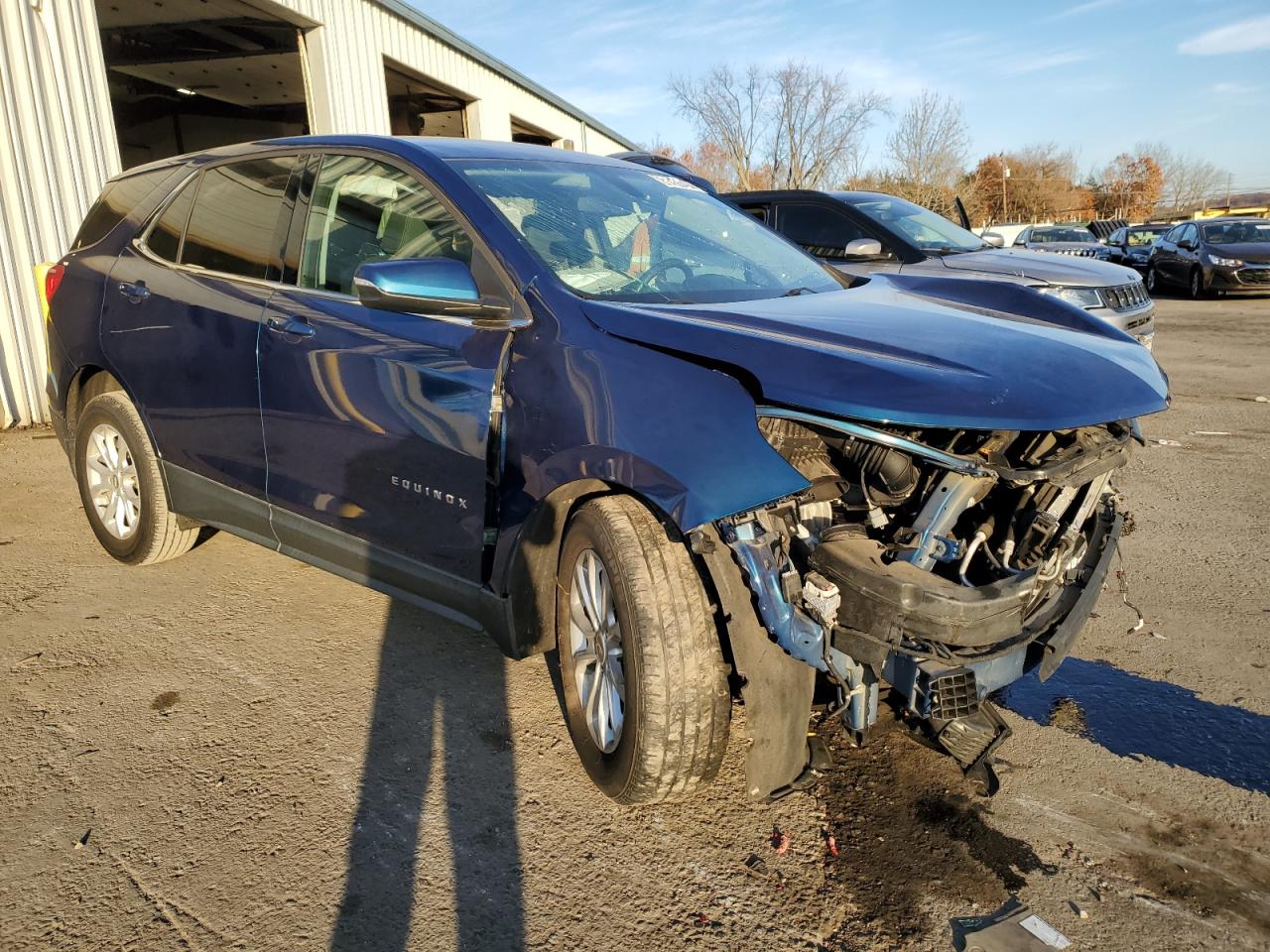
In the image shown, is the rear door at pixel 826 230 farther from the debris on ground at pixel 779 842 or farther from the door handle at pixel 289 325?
the debris on ground at pixel 779 842

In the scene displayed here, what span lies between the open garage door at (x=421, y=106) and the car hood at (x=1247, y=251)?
1468 cm

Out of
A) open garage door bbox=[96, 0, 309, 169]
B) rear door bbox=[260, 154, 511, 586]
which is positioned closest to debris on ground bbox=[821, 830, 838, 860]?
rear door bbox=[260, 154, 511, 586]

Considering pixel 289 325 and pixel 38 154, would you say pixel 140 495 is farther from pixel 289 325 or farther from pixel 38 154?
pixel 38 154

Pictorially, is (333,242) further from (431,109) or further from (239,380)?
(431,109)

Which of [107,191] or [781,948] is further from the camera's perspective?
[107,191]

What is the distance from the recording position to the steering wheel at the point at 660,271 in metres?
2.84

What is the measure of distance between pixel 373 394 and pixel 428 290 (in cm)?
51

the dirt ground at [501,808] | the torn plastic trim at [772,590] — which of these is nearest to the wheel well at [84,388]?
the dirt ground at [501,808]

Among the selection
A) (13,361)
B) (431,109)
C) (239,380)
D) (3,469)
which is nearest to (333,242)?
(239,380)

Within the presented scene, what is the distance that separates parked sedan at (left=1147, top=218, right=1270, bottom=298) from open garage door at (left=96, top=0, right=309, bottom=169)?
17007 mm

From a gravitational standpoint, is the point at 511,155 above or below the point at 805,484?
above

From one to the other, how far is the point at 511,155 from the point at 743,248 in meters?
0.93

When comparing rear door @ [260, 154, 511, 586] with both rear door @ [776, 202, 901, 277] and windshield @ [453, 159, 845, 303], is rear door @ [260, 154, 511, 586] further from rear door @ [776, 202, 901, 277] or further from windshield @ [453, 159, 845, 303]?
rear door @ [776, 202, 901, 277]

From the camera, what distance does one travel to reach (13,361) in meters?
7.42
